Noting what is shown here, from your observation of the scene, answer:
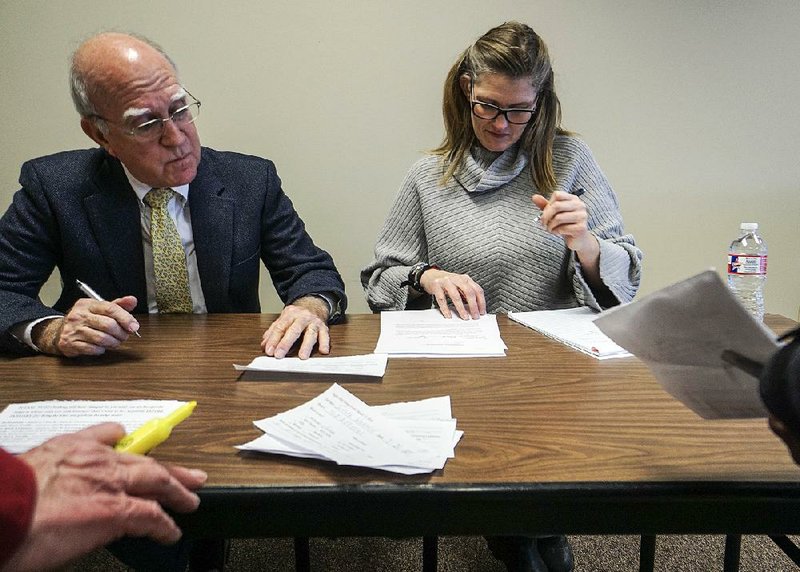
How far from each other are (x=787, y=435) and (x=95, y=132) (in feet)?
4.98

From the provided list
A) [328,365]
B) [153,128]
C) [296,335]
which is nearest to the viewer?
[328,365]

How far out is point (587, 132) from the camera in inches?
87.7

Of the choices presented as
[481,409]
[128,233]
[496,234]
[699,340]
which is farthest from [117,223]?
[699,340]

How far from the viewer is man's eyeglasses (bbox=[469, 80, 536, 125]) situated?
4.83 ft

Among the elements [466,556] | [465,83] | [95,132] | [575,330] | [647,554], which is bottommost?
[466,556]

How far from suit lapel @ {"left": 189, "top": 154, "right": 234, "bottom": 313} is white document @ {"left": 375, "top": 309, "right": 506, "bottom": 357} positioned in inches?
18.6

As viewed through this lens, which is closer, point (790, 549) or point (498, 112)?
point (790, 549)

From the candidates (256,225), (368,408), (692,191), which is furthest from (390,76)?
(368,408)

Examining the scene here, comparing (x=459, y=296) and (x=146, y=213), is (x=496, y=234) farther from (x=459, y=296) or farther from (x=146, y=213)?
(x=146, y=213)

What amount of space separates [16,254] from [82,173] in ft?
0.83

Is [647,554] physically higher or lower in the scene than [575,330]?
lower

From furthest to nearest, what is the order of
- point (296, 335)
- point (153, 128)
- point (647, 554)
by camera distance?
point (153, 128)
point (647, 554)
point (296, 335)

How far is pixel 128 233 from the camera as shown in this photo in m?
1.42

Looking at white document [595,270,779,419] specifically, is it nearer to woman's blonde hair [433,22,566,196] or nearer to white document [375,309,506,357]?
white document [375,309,506,357]
